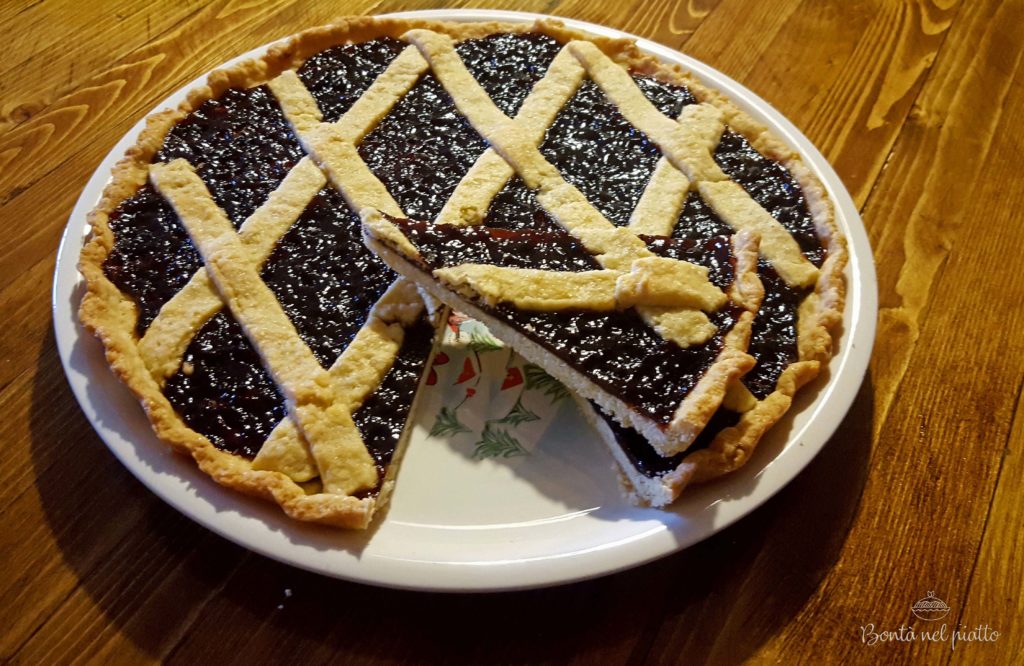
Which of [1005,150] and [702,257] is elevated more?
[702,257]

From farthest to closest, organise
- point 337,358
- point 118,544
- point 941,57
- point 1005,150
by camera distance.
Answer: point 941,57
point 1005,150
point 337,358
point 118,544

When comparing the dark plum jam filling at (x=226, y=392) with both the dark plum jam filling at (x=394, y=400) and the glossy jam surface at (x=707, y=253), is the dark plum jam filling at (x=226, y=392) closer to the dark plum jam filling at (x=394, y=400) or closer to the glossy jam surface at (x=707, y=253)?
the dark plum jam filling at (x=394, y=400)

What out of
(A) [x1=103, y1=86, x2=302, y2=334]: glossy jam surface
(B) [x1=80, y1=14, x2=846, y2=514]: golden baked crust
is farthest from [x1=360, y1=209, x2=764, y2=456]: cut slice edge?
(A) [x1=103, y1=86, x2=302, y2=334]: glossy jam surface

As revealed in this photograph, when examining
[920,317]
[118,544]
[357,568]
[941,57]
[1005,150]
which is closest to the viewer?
[357,568]

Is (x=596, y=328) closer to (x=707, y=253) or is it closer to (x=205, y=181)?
(x=707, y=253)

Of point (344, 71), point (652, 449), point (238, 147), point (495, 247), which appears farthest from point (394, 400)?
point (344, 71)

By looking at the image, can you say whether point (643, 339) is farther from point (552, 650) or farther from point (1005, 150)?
point (1005, 150)

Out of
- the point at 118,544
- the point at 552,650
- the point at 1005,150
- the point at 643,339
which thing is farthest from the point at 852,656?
the point at 1005,150

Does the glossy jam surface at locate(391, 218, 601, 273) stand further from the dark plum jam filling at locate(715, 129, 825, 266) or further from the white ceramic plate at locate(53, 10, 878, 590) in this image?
the dark plum jam filling at locate(715, 129, 825, 266)
